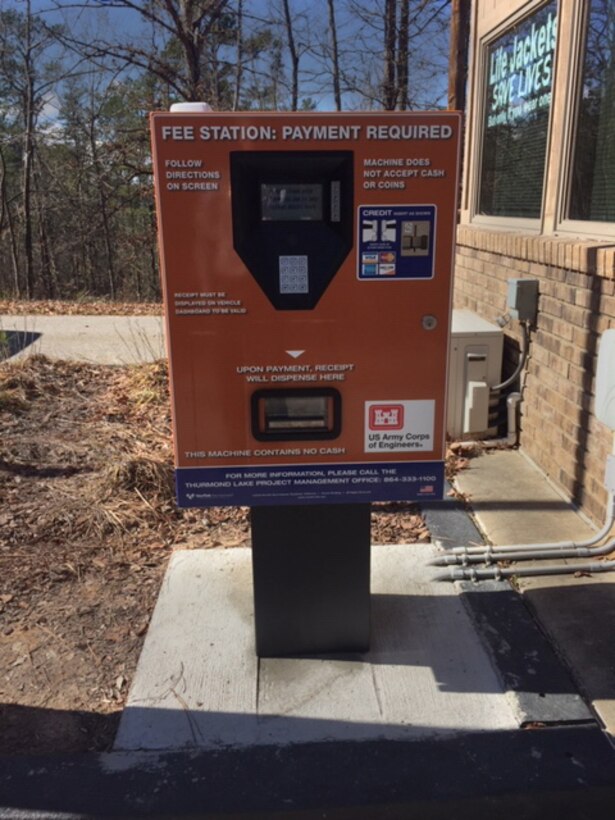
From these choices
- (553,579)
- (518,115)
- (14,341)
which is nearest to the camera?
(553,579)

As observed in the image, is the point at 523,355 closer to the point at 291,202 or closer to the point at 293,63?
the point at 291,202

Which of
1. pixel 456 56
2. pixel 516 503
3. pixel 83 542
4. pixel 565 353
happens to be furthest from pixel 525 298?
pixel 456 56

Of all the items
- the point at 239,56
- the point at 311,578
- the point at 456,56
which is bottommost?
the point at 311,578

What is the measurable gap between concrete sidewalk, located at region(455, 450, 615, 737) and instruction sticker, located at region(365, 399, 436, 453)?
110 cm

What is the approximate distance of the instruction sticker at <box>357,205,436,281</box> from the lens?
2299 millimetres

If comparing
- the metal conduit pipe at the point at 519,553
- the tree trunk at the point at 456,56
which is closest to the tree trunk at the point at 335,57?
the tree trunk at the point at 456,56

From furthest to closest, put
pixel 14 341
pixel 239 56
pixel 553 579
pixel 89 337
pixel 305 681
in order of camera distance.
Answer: pixel 239 56, pixel 89 337, pixel 14 341, pixel 553 579, pixel 305 681

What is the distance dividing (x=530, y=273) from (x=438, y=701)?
9.87ft

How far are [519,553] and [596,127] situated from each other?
2491 millimetres

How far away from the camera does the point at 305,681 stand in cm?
274

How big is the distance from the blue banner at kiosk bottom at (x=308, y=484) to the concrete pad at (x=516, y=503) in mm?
1362

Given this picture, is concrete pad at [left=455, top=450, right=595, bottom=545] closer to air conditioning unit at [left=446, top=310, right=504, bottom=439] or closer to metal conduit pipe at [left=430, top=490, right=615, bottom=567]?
metal conduit pipe at [left=430, top=490, right=615, bottom=567]

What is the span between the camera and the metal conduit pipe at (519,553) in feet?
11.4

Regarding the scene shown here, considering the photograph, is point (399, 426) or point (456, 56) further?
point (456, 56)
